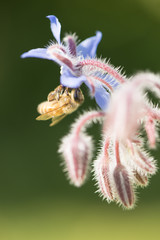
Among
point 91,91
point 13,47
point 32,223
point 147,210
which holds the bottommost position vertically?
point 91,91

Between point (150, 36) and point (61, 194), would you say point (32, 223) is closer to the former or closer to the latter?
point (61, 194)

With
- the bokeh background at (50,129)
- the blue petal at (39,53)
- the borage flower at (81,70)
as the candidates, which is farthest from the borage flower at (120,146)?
the bokeh background at (50,129)

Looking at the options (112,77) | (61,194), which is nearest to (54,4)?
(61,194)

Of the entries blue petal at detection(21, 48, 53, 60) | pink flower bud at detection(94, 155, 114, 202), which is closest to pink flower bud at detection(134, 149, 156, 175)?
pink flower bud at detection(94, 155, 114, 202)

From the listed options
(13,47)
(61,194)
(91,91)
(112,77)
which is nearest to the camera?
(91,91)

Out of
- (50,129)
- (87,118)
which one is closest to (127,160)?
(87,118)

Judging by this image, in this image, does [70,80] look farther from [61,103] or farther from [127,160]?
[127,160]

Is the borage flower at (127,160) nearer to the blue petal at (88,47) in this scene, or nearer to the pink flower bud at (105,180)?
the pink flower bud at (105,180)

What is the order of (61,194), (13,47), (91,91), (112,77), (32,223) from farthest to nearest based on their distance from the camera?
(13,47), (61,194), (32,223), (112,77), (91,91)
